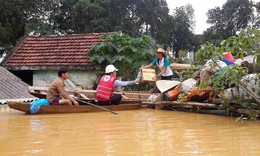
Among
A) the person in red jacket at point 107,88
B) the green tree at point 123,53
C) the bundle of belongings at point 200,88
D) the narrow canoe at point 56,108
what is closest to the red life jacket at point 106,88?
the person in red jacket at point 107,88

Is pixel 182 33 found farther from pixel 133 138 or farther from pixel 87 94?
pixel 133 138

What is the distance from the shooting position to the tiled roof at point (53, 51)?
619 inches

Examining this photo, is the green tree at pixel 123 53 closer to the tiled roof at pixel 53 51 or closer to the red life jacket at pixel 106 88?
the tiled roof at pixel 53 51

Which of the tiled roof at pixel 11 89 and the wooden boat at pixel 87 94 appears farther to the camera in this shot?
the tiled roof at pixel 11 89

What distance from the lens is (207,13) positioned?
34.5 metres

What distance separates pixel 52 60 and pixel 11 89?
12.3 feet

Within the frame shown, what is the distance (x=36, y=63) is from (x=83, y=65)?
2511 mm

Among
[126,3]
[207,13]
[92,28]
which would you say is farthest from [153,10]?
[207,13]

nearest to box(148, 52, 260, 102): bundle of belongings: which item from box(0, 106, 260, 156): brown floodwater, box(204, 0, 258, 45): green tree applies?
box(0, 106, 260, 156): brown floodwater

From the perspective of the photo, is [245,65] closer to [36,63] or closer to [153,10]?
[36,63]

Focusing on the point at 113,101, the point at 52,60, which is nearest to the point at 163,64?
the point at 113,101

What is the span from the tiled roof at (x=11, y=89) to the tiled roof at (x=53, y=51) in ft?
8.32

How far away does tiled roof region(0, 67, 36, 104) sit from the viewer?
11937mm

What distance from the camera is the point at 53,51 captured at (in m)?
16.7
